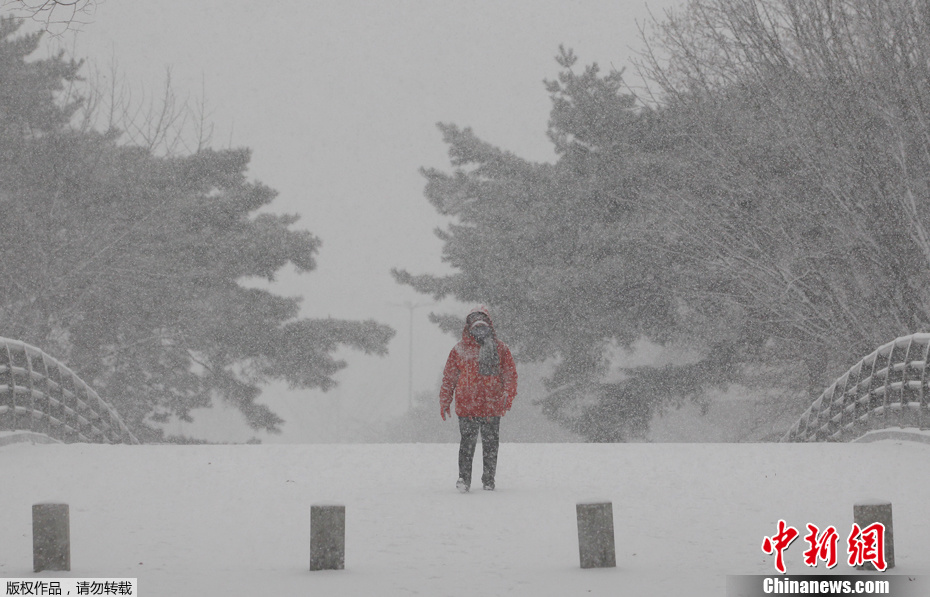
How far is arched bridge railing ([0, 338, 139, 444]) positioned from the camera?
44.4ft

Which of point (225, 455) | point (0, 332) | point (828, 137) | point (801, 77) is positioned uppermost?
point (801, 77)

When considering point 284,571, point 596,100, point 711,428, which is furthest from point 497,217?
Result: point 711,428

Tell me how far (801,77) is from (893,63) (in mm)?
1876

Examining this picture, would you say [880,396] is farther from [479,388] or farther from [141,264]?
[141,264]

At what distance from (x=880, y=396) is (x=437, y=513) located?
894 centimetres

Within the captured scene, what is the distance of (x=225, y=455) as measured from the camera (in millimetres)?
13023

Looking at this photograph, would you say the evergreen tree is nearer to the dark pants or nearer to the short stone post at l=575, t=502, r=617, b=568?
the dark pants

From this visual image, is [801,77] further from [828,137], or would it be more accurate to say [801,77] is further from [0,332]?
[0,332]

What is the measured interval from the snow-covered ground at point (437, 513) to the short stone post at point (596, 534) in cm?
8

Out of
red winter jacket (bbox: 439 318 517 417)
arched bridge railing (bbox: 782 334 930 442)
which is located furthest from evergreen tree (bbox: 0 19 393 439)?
red winter jacket (bbox: 439 318 517 417)

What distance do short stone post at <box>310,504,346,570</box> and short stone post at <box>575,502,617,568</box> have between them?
4.51 ft

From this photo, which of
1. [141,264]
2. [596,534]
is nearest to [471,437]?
[596,534]

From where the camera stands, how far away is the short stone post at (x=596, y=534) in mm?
6117

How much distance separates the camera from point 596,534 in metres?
6.16
